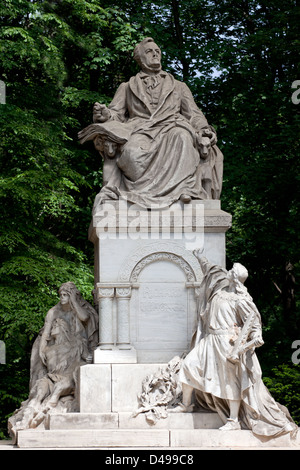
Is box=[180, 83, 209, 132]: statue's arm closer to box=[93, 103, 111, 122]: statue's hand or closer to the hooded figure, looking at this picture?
box=[93, 103, 111, 122]: statue's hand

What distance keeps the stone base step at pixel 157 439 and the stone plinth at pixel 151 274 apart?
122 centimetres

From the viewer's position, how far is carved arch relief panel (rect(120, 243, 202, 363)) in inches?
494

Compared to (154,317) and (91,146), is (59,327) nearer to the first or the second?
(154,317)

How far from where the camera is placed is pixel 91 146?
70.2 ft

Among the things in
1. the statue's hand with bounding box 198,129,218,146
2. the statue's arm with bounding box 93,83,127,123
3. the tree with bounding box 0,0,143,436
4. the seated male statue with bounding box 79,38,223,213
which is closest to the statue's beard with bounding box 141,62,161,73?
the seated male statue with bounding box 79,38,223,213

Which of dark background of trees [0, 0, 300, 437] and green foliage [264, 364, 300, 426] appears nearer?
green foliage [264, 364, 300, 426]

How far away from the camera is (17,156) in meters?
18.9

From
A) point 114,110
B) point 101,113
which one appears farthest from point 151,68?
point 101,113

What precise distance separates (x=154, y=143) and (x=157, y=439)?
406cm

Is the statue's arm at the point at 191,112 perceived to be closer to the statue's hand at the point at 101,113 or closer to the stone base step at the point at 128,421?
the statue's hand at the point at 101,113

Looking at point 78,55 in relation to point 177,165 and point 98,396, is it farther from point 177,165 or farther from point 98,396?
point 98,396

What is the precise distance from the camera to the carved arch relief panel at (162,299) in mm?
12555

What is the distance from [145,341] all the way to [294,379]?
19.4 ft

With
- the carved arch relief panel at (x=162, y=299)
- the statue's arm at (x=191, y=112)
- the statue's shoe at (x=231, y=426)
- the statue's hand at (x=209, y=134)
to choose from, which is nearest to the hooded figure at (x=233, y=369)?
the statue's shoe at (x=231, y=426)
